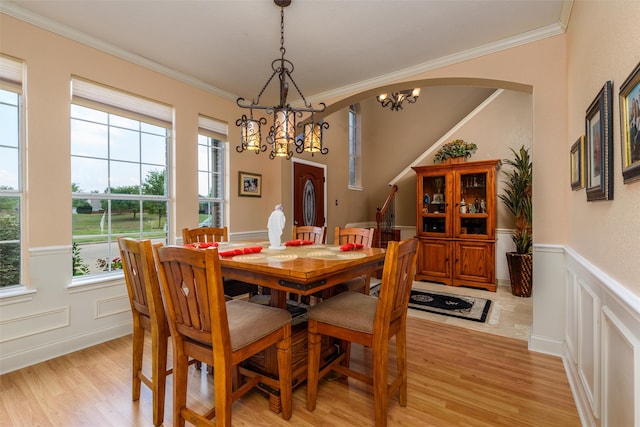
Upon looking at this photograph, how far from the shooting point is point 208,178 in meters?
3.84

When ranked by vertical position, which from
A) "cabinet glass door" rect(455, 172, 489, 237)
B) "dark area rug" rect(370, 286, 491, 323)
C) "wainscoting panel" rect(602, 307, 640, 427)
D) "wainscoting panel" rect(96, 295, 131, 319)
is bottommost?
"dark area rug" rect(370, 286, 491, 323)

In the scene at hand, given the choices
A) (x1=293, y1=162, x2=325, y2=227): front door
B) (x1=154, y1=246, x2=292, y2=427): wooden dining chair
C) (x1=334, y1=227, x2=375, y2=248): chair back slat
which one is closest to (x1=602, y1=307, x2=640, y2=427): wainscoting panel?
(x1=154, y1=246, x2=292, y2=427): wooden dining chair

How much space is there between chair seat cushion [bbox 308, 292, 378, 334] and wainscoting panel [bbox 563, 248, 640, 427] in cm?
99

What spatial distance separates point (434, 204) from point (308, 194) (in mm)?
2112

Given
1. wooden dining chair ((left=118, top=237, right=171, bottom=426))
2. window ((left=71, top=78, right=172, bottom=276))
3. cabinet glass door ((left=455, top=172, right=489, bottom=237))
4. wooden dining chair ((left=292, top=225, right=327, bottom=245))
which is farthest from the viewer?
cabinet glass door ((left=455, top=172, right=489, bottom=237))

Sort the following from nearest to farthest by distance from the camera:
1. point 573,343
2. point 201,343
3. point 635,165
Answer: point 635,165
point 201,343
point 573,343

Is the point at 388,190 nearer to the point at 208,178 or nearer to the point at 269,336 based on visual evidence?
the point at 208,178

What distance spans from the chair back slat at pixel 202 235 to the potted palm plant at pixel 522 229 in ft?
12.8

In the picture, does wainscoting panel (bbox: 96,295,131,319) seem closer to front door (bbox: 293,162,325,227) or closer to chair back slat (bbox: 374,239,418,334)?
front door (bbox: 293,162,325,227)

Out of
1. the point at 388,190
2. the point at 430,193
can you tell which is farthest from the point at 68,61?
the point at 388,190

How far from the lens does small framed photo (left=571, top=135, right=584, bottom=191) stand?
192cm

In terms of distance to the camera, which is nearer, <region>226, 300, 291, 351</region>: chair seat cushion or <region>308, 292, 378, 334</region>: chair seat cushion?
<region>226, 300, 291, 351</region>: chair seat cushion

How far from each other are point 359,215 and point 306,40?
427 centimetres

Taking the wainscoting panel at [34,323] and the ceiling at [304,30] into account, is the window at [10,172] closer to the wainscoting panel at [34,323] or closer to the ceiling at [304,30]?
the wainscoting panel at [34,323]
